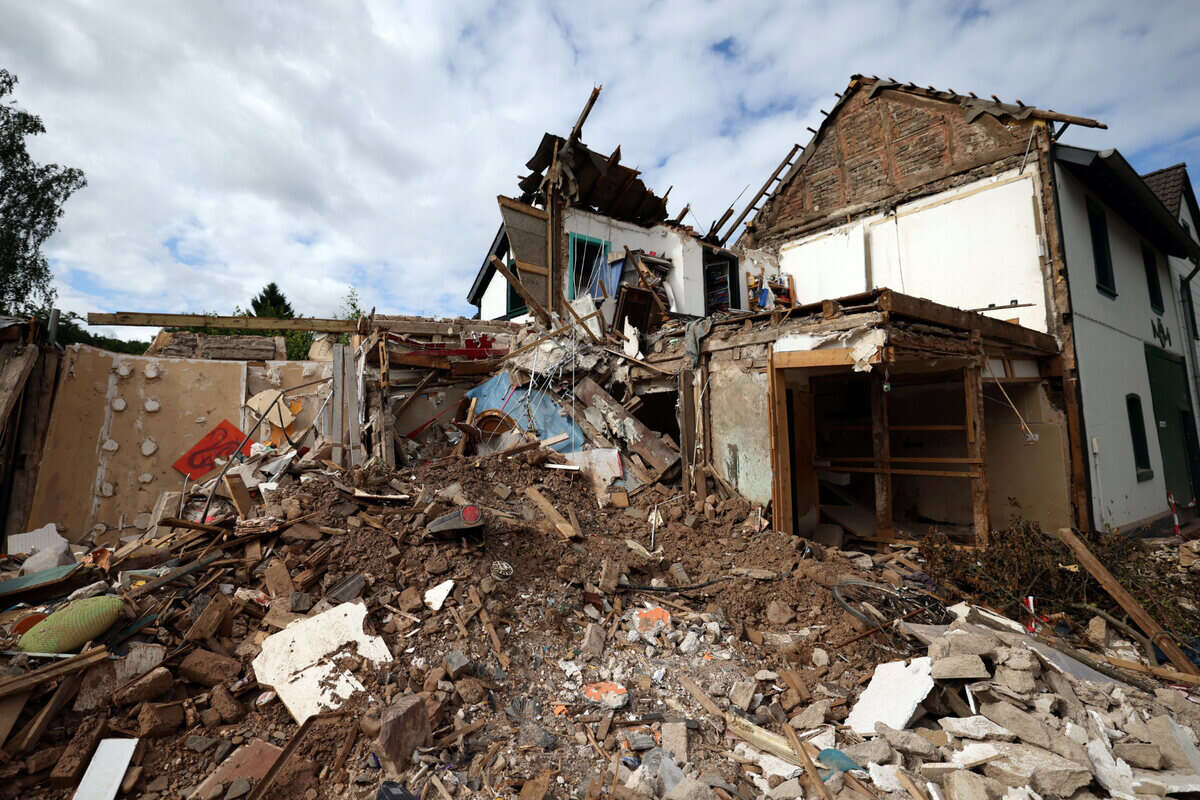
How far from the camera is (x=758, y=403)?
7.02m

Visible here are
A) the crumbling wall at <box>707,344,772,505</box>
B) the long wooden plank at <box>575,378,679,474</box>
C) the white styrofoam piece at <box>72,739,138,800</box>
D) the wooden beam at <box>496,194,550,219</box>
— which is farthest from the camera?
the wooden beam at <box>496,194,550,219</box>

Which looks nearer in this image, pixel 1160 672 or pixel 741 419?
pixel 1160 672

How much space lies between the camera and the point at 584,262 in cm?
1195

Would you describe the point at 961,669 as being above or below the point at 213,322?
below

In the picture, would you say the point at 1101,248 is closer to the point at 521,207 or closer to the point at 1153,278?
the point at 1153,278

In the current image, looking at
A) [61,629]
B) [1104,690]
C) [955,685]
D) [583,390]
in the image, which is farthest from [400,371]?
[1104,690]

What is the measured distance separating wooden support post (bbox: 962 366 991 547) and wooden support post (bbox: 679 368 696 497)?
11.7 feet

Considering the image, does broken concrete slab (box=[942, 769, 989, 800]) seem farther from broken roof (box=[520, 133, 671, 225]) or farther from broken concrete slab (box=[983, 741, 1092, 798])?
broken roof (box=[520, 133, 671, 225])

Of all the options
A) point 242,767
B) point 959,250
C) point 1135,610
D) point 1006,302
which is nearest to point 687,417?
point 1135,610

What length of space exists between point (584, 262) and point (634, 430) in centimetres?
529

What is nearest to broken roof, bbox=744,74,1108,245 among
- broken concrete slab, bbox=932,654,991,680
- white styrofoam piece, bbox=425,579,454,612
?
broken concrete slab, bbox=932,654,991,680

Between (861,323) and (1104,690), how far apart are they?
3.83 metres

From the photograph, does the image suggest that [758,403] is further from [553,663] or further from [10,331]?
[10,331]

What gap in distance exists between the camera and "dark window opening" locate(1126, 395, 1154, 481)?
10262 millimetres
